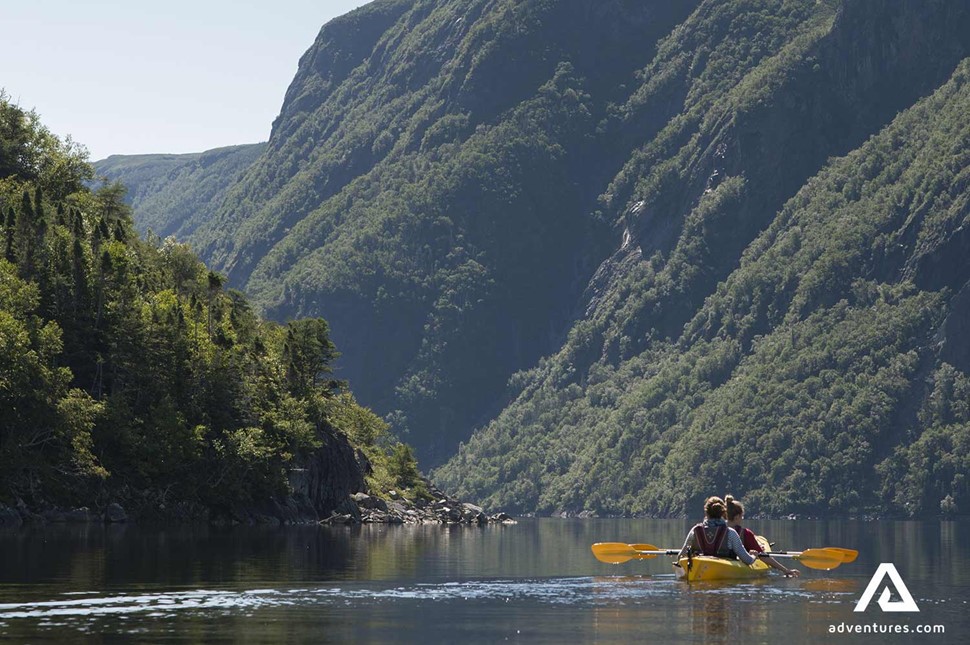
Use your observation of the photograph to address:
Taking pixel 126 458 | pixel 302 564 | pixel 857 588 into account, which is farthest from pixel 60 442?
pixel 857 588

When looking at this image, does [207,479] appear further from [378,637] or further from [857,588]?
[378,637]

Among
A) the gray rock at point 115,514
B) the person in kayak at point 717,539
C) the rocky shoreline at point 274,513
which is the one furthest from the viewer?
the gray rock at point 115,514

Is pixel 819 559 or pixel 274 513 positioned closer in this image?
pixel 819 559

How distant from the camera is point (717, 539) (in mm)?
58406

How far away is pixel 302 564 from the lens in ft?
230

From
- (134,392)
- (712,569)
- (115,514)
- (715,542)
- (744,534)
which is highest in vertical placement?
(134,392)

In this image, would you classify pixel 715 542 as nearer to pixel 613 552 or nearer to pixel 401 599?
pixel 613 552

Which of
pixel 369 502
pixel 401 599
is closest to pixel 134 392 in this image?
pixel 369 502

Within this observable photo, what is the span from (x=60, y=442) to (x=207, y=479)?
16.9 m

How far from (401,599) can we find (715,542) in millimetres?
12406

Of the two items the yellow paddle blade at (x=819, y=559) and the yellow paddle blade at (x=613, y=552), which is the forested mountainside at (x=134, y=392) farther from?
A: the yellow paddle blade at (x=819, y=559)

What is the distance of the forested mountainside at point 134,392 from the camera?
113 meters

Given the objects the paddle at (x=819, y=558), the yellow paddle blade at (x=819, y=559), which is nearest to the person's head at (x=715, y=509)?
the paddle at (x=819, y=558)

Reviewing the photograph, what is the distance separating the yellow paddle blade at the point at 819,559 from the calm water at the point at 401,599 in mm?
579
